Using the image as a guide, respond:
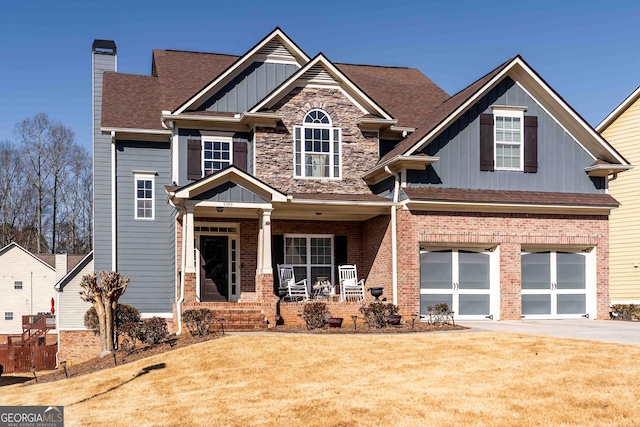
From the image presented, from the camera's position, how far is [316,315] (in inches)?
754

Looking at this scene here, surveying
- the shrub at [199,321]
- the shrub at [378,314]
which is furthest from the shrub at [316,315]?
the shrub at [199,321]

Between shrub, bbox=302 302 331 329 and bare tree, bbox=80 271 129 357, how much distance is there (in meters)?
4.91

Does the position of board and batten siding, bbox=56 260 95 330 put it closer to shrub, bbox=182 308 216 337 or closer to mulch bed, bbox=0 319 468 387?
mulch bed, bbox=0 319 468 387

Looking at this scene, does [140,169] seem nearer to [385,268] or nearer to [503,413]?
[385,268]

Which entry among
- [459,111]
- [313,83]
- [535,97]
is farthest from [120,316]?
[535,97]

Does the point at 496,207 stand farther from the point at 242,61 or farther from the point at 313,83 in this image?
the point at 242,61

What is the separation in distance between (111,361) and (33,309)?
34.6 m

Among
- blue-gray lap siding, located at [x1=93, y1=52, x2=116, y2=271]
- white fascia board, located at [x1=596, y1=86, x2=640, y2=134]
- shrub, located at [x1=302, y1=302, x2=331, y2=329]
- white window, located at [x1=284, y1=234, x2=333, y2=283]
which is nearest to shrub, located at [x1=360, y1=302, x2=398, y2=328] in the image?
shrub, located at [x1=302, y1=302, x2=331, y2=329]

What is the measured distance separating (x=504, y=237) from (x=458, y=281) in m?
1.92

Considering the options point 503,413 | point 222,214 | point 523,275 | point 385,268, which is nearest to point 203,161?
point 222,214

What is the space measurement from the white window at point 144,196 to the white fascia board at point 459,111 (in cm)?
Answer: 910

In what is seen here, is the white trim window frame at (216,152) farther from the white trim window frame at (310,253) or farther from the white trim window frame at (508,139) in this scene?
the white trim window frame at (508,139)

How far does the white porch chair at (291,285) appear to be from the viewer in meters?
22.9

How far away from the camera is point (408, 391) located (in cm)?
1175
